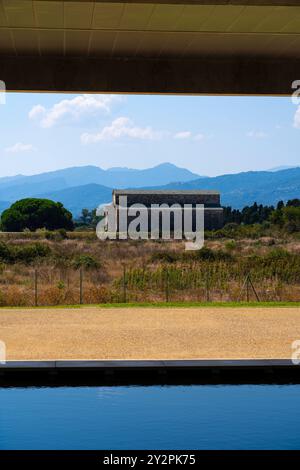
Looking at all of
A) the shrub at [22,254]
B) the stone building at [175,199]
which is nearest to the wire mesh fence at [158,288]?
the shrub at [22,254]

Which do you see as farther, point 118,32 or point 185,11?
point 118,32

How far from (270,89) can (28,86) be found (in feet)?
5.85

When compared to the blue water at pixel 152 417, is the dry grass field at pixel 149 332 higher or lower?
higher

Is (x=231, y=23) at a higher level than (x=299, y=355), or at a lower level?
higher

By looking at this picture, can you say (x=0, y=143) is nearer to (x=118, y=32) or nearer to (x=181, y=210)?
(x=181, y=210)

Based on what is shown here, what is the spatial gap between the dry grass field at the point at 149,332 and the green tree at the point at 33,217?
36778mm

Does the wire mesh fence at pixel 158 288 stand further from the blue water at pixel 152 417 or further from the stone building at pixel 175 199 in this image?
the stone building at pixel 175 199

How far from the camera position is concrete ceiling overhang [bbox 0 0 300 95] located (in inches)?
181

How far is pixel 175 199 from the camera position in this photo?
197 ft

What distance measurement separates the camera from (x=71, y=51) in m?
5.52

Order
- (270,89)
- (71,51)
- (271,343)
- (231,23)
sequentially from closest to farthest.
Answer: (231,23) < (71,51) < (270,89) < (271,343)

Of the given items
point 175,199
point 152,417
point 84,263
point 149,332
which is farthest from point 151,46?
point 175,199

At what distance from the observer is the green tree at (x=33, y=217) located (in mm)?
48656
